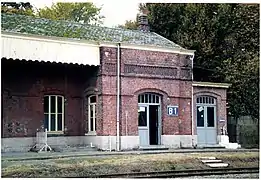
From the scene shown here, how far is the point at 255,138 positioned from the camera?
16.2m

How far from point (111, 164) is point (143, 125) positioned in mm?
4914

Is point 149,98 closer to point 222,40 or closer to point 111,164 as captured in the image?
point 222,40

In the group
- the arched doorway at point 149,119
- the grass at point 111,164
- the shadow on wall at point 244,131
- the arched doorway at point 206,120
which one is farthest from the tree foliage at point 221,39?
the arched doorway at point 149,119

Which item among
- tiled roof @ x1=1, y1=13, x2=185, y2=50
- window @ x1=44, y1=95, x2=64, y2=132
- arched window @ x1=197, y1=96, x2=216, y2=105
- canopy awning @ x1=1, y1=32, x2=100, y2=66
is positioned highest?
tiled roof @ x1=1, y1=13, x2=185, y2=50

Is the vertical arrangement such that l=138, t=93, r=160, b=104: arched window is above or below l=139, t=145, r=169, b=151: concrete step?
above

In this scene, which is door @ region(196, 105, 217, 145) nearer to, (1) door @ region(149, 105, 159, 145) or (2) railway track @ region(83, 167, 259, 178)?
(1) door @ region(149, 105, 159, 145)

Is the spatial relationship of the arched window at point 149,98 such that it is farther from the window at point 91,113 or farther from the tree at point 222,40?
the tree at point 222,40

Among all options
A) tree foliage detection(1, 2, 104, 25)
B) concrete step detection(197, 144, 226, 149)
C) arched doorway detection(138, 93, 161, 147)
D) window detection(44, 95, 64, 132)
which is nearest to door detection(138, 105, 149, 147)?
arched doorway detection(138, 93, 161, 147)

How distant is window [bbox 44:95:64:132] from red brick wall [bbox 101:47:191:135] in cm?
138

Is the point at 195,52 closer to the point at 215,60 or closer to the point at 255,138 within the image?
the point at 215,60

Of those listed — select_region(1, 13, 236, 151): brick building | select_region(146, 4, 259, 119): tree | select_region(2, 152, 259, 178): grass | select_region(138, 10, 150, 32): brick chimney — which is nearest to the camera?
select_region(2, 152, 259, 178): grass

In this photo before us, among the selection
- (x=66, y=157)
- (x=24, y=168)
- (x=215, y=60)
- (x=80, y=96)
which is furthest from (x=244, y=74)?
(x=24, y=168)

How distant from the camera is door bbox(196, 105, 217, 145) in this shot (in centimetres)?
1878

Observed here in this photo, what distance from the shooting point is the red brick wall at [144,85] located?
17.0 m
